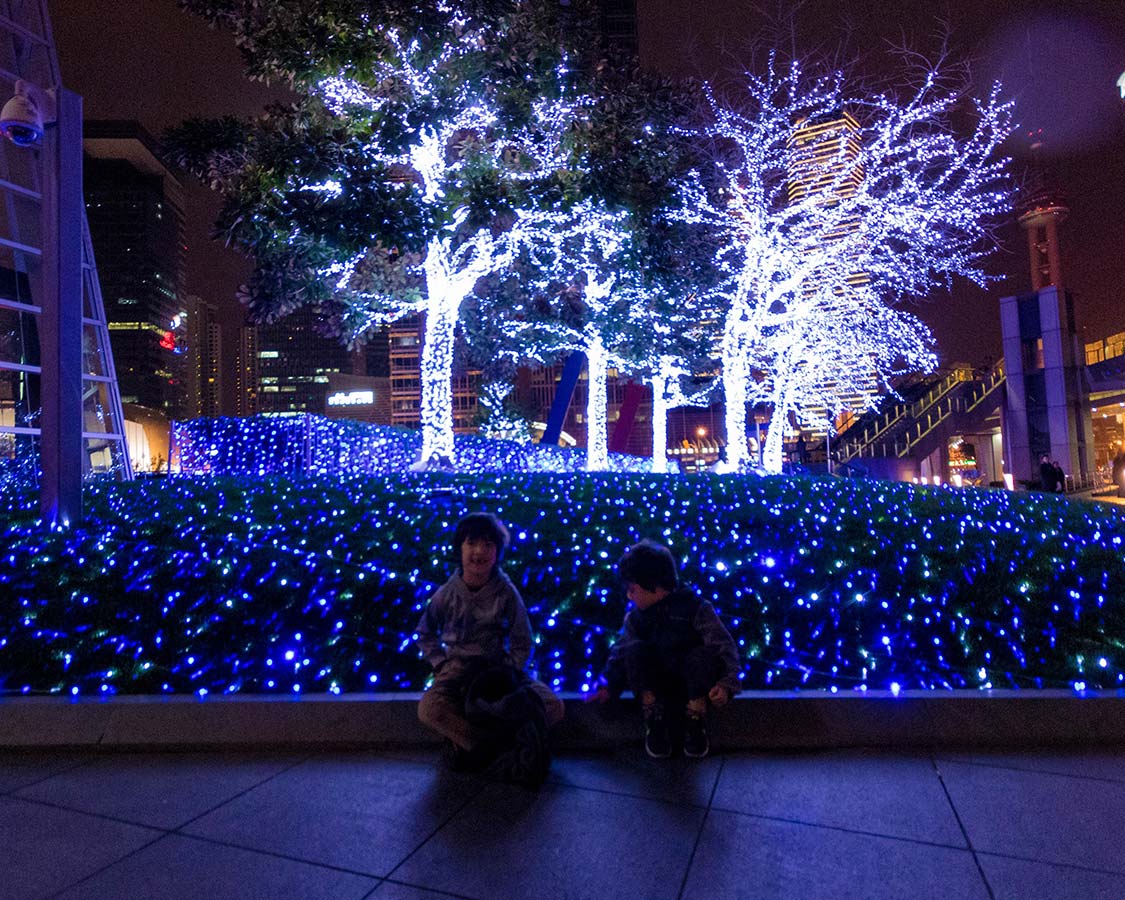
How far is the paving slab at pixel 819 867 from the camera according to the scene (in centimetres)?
292

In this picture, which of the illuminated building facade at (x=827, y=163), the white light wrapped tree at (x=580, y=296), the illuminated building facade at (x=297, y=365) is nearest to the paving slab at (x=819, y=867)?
the white light wrapped tree at (x=580, y=296)

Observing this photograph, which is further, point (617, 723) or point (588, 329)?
point (588, 329)

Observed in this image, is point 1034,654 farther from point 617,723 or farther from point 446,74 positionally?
point 446,74

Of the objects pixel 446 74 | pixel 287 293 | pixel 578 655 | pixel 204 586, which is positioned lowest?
pixel 578 655

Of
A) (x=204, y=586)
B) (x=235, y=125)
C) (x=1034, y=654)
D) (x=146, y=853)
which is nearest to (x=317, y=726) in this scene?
(x=146, y=853)

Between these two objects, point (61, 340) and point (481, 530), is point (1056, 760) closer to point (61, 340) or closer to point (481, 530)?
point (481, 530)

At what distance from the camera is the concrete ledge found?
4438mm

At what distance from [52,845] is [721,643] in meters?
3.19

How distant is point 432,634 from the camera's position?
4375 millimetres

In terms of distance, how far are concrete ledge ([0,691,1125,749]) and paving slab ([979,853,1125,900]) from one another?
1321mm

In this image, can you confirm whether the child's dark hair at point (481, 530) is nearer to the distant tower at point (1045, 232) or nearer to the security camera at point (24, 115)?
the security camera at point (24, 115)

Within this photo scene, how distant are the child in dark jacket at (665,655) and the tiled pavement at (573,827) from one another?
0.25 meters

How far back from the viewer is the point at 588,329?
17.8 meters

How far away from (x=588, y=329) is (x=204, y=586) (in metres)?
12.7
